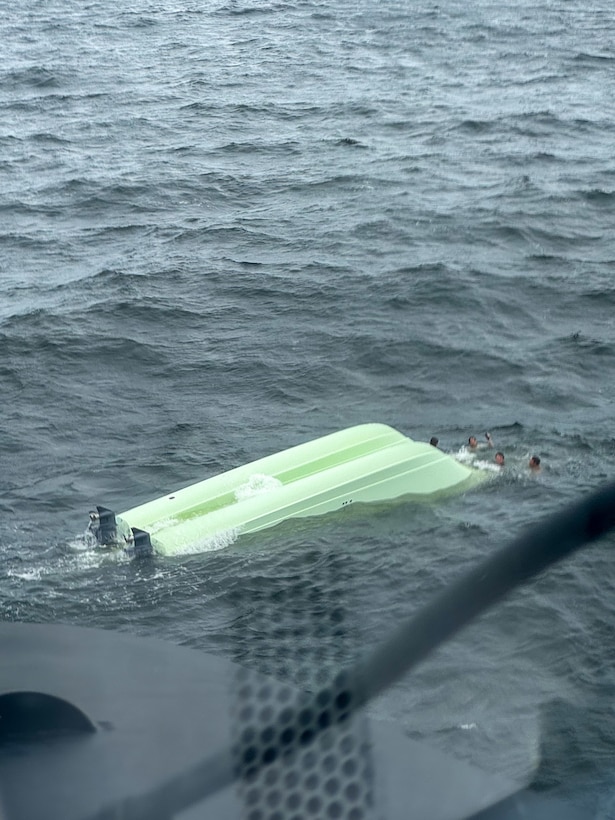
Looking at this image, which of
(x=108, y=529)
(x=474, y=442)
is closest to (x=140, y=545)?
(x=108, y=529)

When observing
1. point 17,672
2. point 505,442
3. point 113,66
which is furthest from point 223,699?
point 113,66

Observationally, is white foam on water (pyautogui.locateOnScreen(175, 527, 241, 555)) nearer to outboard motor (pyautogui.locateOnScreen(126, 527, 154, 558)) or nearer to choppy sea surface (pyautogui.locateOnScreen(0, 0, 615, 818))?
choppy sea surface (pyautogui.locateOnScreen(0, 0, 615, 818))

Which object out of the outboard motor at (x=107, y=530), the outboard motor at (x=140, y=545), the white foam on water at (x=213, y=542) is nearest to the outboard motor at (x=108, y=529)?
the outboard motor at (x=107, y=530)

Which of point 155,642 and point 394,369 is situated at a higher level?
point 155,642

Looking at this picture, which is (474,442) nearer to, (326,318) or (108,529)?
(108,529)

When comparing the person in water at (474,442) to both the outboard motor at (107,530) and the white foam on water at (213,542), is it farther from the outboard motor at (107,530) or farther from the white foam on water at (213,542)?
the outboard motor at (107,530)

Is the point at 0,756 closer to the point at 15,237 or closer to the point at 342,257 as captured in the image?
the point at 342,257
